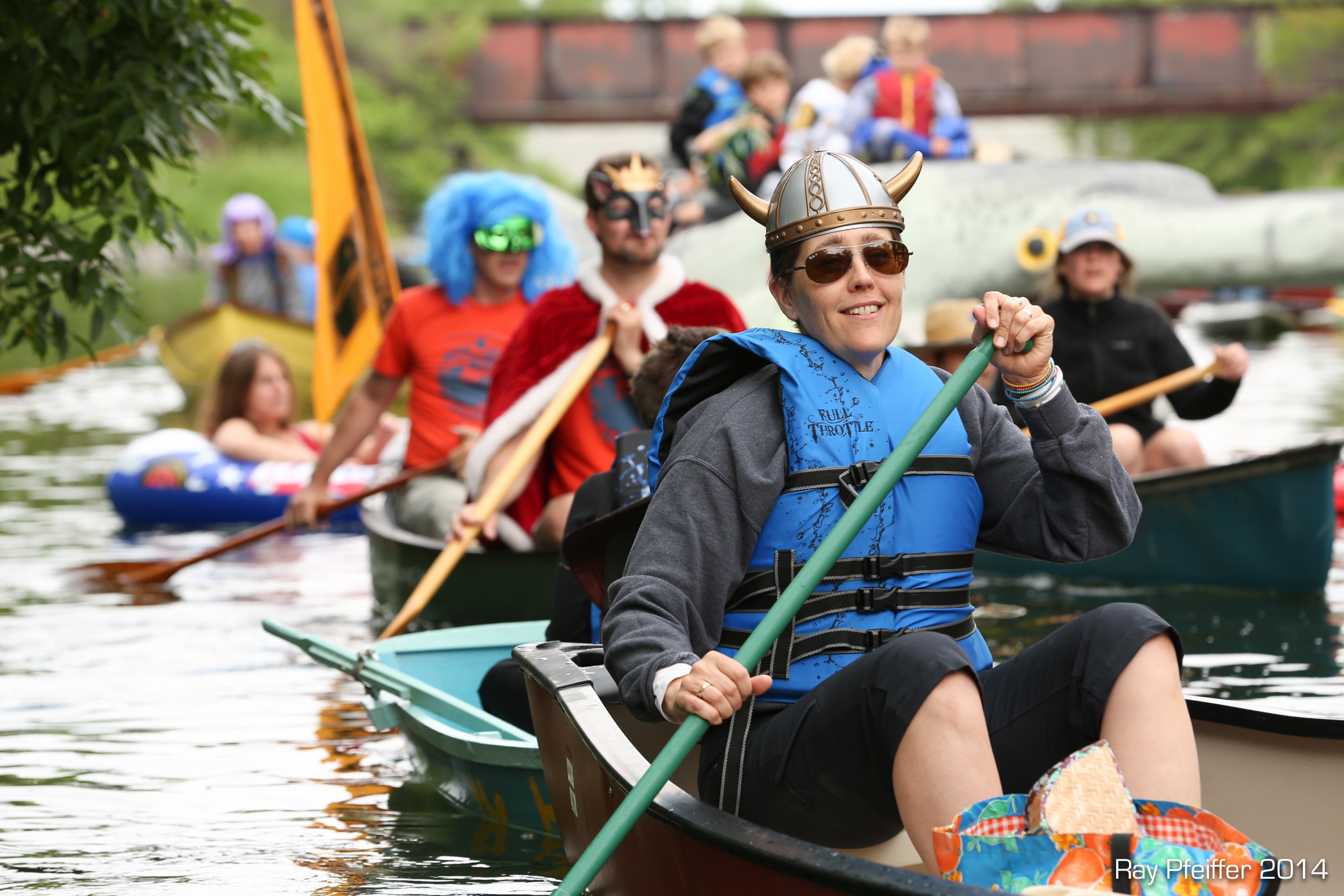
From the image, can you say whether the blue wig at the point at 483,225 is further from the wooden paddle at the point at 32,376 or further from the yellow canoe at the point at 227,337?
the wooden paddle at the point at 32,376

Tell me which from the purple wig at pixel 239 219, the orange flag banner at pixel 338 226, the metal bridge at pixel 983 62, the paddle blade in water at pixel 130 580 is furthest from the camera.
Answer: the metal bridge at pixel 983 62

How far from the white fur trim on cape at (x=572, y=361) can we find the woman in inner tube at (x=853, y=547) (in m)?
2.37

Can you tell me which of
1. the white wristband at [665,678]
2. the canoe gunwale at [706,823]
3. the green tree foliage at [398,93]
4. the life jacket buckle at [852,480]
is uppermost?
the green tree foliage at [398,93]

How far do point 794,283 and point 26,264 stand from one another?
252cm

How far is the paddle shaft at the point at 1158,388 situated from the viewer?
581cm

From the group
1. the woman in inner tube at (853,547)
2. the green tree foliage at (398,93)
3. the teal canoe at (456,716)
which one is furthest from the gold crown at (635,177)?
the green tree foliage at (398,93)

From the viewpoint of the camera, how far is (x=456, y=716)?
3863 mm

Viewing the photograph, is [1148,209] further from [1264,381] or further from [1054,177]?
[1264,381]

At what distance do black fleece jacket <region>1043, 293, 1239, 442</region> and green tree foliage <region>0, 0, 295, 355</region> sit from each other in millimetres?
2972

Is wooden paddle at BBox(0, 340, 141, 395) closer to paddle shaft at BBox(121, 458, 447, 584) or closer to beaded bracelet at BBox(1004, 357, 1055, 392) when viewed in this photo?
paddle shaft at BBox(121, 458, 447, 584)

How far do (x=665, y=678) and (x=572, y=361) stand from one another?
2.83 m

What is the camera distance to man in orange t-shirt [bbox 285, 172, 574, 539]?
5969mm

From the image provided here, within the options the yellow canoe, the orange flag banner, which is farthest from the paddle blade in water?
the yellow canoe

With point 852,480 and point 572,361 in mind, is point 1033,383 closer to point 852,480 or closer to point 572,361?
point 852,480
